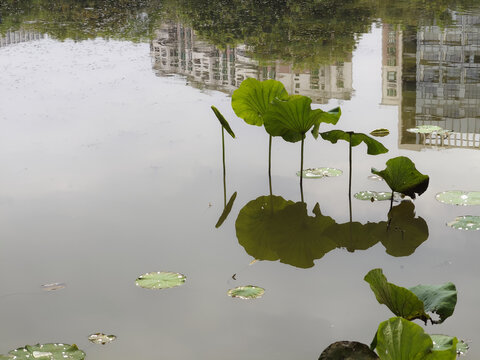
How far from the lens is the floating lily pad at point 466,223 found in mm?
3400

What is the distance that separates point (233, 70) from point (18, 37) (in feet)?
14.3

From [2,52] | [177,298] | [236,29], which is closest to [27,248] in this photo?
[177,298]

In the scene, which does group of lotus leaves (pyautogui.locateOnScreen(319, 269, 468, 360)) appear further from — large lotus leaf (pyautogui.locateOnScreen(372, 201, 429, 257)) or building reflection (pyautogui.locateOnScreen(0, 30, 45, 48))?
building reflection (pyautogui.locateOnScreen(0, 30, 45, 48))

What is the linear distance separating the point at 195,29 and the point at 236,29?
0.64m

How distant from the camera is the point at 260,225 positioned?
142 inches

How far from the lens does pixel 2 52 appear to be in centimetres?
908

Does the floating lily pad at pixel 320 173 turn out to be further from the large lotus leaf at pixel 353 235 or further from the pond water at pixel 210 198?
the large lotus leaf at pixel 353 235

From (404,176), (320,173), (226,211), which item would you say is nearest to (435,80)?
(320,173)

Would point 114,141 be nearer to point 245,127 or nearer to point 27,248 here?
point 245,127

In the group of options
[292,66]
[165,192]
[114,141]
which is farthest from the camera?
[292,66]

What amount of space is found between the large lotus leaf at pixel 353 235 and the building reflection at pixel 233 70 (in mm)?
2591

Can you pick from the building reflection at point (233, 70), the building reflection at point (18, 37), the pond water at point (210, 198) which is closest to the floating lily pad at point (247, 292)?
the pond water at point (210, 198)

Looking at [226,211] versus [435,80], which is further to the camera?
[435,80]

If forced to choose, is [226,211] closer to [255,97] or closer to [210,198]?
[210,198]
